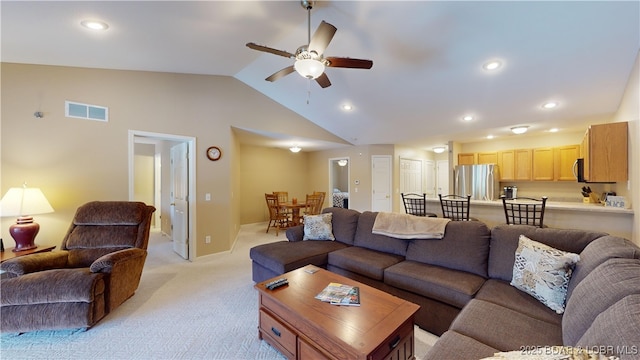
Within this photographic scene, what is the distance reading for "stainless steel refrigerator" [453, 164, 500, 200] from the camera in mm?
5562

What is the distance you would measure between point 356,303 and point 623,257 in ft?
5.07

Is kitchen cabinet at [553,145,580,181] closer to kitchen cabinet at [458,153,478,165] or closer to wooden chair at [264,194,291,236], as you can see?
kitchen cabinet at [458,153,478,165]

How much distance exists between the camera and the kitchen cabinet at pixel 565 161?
4.84 meters

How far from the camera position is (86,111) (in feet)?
10.7

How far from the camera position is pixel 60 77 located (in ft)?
10.2

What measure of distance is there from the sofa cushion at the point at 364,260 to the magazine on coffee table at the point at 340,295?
0.62 metres

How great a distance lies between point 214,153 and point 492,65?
424 centimetres

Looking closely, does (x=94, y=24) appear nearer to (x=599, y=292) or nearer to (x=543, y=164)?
(x=599, y=292)

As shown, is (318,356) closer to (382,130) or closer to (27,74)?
(27,74)

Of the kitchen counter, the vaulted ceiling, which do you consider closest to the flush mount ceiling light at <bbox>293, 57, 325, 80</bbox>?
the vaulted ceiling

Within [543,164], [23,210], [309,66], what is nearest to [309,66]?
[309,66]

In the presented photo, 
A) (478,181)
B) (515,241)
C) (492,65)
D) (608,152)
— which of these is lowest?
(515,241)

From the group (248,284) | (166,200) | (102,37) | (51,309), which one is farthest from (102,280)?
(166,200)

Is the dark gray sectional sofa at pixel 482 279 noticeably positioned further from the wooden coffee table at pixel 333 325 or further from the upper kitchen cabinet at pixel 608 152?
the upper kitchen cabinet at pixel 608 152
